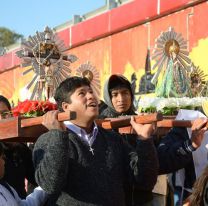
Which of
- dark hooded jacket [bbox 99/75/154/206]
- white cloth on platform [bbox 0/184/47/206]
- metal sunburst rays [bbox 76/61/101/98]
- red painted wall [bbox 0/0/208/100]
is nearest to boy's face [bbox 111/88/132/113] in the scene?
dark hooded jacket [bbox 99/75/154/206]

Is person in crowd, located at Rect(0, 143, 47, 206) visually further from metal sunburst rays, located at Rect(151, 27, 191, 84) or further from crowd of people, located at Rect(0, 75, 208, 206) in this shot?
metal sunburst rays, located at Rect(151, 27, 191, 84)

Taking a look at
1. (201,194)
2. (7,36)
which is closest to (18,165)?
(201,194)

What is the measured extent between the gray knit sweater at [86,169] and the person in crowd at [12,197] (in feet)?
0.58

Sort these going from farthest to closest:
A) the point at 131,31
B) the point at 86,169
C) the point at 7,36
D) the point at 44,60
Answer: the point at 7,36
the point at 131,31
the point at 44,60
the point at 86,169

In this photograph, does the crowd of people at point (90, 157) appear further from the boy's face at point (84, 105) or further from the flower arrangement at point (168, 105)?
the flower arrangement at point (168, 105)

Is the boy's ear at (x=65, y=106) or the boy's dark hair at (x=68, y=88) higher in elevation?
the boy's dark hair at (x=68, y=88)

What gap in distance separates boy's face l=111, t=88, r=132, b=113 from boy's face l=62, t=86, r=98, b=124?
0.85 m

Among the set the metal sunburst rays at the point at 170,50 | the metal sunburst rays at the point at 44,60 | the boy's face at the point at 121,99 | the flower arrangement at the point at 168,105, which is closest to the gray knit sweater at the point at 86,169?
the boy's face at the point at 121,99

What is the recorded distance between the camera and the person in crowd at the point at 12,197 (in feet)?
7.81

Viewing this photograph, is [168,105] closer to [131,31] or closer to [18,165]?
[18,165]

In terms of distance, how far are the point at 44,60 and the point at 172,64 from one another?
1.49 metres

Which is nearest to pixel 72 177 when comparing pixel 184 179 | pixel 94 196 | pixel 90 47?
pixel 94 196

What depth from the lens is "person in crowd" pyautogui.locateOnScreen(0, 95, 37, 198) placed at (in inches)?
115

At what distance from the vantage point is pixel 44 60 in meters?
4.11
